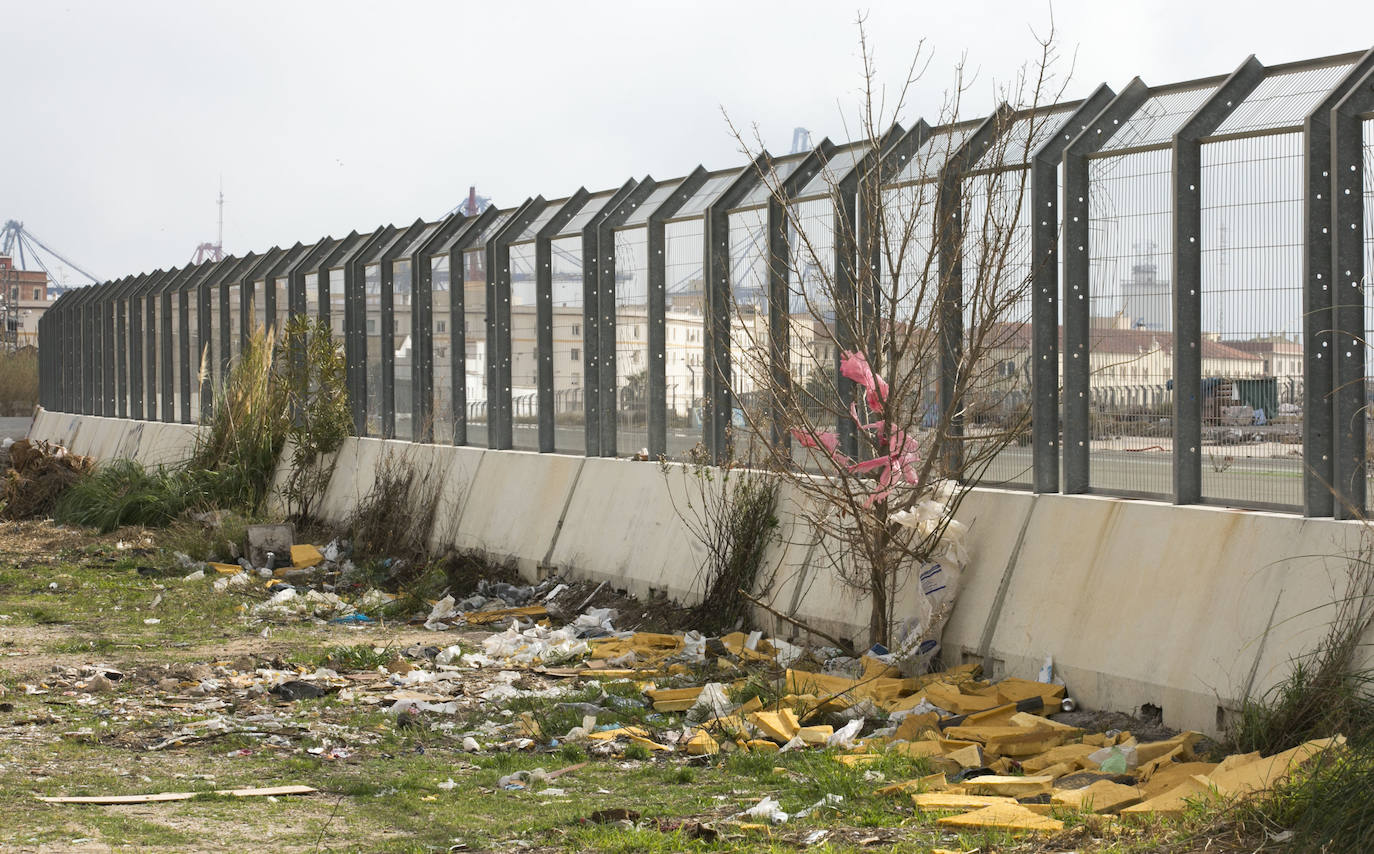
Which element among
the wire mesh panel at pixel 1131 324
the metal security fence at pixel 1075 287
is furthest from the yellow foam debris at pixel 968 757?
the wire mesh panel at pixel 1131 324

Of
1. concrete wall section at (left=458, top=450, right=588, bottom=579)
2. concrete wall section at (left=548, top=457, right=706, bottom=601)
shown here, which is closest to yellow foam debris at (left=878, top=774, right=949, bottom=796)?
concrete wall section at (left=548, top=457, right=706, bottom=601)

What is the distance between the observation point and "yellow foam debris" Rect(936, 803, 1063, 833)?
555 centimetres

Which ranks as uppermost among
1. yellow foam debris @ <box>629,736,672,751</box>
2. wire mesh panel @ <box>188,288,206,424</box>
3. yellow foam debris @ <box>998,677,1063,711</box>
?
wire mesh panel @ <box>188,288,206,424</box>

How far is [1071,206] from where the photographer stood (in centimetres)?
870

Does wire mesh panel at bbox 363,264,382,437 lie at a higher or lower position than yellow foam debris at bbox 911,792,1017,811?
higher

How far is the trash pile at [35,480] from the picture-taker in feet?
71.4

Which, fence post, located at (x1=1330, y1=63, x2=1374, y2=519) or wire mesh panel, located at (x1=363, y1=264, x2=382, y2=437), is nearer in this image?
fence post, located at (x1=1330, y1=63, x2=1374, y2=519)

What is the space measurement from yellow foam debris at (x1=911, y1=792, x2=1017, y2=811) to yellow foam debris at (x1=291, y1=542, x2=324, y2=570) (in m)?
Answer: 10.4

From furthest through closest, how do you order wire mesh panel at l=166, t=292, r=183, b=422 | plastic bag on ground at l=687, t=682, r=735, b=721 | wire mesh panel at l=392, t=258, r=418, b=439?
1. wire mesh panel at l=166, t=292, r=183, b=422
2. wire mesh panel at l=392, t=258, r=418, b=439
3. plastic bag on ground at l=687, t=682, r=735, b=721

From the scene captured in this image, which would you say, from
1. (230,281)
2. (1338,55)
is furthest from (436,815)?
(230,281)

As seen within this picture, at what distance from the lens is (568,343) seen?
1442cm

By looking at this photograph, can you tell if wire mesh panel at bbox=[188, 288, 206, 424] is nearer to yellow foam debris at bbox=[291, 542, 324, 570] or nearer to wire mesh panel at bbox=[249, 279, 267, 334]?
wire mesh panel at bbox=[249, 279, 267, 334]

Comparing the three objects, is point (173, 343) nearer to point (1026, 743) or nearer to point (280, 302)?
point (280, 302)

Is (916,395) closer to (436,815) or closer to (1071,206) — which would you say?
(1071,206)
